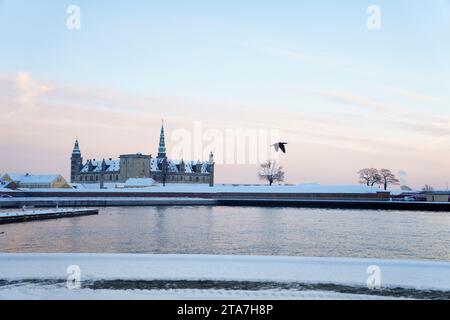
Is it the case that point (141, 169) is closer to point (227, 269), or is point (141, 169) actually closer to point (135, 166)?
point (135, 166)

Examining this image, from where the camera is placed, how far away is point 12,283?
10.8 metres

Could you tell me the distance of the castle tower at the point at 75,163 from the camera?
132 meters

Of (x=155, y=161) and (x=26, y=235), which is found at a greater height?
(x=155, y=161)

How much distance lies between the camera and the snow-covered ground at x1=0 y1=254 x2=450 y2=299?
9703 millimetres

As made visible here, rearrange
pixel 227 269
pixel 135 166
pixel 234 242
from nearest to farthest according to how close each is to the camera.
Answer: pixel 227 269, pixel 234 242, pixel 135 166

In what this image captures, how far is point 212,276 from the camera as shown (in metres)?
11.6

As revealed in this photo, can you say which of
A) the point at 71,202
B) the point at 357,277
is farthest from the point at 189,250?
the point at 71,202

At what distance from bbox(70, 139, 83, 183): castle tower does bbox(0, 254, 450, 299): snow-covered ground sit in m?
122

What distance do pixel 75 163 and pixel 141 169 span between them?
966 inches

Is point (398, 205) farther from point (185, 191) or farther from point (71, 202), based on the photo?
point (71, 202)

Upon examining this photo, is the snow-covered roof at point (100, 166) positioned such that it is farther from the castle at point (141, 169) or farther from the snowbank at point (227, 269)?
the snowbank at point (227, 269)

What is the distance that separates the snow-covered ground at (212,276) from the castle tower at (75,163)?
122 metres

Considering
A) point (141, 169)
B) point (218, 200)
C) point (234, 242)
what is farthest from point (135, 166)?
point (234, 242)
